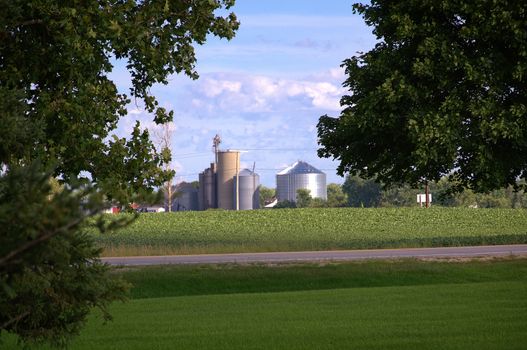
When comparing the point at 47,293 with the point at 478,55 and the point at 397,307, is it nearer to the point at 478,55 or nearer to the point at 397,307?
the point at 397,307

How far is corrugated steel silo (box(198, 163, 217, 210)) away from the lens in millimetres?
130500

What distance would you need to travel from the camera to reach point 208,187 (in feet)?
435

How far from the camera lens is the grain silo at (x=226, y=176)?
125 m

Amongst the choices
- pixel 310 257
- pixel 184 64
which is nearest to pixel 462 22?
pixel 310 257

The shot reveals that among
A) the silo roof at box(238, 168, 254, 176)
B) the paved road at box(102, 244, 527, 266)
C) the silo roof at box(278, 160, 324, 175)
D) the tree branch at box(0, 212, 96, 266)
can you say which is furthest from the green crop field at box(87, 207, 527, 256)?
the silo roof at box(278, 160, 324, 175)

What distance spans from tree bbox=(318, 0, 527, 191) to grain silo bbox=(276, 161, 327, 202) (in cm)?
14149

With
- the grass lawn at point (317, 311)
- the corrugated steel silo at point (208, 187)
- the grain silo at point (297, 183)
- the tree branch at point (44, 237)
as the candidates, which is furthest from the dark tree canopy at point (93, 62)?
the grain silo at point (297, 183)

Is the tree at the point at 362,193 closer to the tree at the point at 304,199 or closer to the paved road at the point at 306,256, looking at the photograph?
the tree at the point at 304,199

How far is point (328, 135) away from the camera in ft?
97.1

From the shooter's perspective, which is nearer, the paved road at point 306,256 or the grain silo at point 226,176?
the paved road at point 306,256

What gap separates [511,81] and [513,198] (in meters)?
123

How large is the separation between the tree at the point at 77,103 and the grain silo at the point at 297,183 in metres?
153

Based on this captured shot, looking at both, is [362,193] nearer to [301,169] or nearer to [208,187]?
[301,169]

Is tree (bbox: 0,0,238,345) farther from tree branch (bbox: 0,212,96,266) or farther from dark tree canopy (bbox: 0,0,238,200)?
tree branch (bbox: 0,212,96,266)
